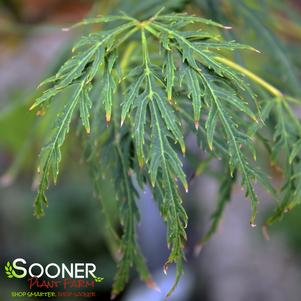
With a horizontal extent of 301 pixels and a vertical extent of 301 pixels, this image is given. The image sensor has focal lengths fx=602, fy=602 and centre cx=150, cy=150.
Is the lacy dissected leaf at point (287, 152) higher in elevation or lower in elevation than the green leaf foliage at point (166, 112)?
lower

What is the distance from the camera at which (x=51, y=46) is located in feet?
7.48

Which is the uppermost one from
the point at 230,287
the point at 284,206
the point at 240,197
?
the point at 284,206

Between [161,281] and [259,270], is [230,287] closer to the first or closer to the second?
[259,270]

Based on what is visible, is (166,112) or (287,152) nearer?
(166,112)

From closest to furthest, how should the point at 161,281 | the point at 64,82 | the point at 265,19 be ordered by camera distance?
the point at 64,82
the point at 265,19
the point at 161,281

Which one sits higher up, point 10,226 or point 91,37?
point 91,37

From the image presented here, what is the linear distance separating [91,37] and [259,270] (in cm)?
191

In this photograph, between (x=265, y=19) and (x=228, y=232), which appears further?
(x=228, y=232)

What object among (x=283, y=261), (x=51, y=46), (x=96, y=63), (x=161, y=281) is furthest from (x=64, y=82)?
(x=283, y=261)

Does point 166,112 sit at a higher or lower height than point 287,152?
higher

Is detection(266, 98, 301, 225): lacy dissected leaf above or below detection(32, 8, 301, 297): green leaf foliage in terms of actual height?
below

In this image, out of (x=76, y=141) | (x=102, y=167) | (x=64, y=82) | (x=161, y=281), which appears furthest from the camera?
(x=161, y=281)

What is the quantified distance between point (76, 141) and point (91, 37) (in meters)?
0.55

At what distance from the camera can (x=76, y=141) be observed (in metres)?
1.16
